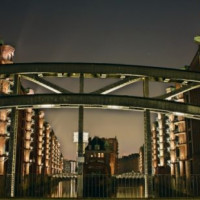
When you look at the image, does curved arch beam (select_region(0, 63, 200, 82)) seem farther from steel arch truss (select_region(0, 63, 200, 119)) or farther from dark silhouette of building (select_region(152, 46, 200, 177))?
dark silhouette of building (select_region(152, 46, 200, 177))

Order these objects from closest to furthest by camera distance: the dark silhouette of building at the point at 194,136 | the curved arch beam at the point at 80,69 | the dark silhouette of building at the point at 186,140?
the curved arch beam at the point at 80,69 < the dark silhouette of building at the point at 194,136 < the dark silhouette of building at the point at 186,140

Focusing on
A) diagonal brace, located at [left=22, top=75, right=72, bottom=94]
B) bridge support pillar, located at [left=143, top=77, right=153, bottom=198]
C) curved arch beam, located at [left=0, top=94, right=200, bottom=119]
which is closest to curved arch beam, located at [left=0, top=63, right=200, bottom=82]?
diagonal brace, located at [left=22, top=75, right=72, bottom=94]

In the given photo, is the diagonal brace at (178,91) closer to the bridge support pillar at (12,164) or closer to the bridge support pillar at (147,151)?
the bridge support pillar at (147,151)

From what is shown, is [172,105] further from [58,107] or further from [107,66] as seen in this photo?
[58,107]

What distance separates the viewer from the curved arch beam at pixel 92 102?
43.8ft

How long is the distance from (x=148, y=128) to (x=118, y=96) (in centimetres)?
190

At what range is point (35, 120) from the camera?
7394cm

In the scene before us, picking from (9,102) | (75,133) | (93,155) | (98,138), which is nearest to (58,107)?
(9,102)

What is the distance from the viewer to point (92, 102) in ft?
43.7

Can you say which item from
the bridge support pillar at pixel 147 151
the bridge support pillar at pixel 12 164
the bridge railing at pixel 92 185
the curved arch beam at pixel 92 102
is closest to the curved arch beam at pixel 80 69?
the bridge support pillar at pixel 147 151

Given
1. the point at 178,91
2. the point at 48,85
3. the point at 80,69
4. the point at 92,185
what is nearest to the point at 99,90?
the point at 80,69

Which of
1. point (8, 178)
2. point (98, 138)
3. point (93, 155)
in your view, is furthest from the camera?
point (98, 138)

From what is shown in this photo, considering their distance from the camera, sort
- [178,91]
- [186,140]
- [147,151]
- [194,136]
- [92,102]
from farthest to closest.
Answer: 1. [186,140]
2. [194,136]
3. [178,91]
4. [147,151]
5. [92,102]

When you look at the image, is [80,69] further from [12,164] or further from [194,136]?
[194,136]
